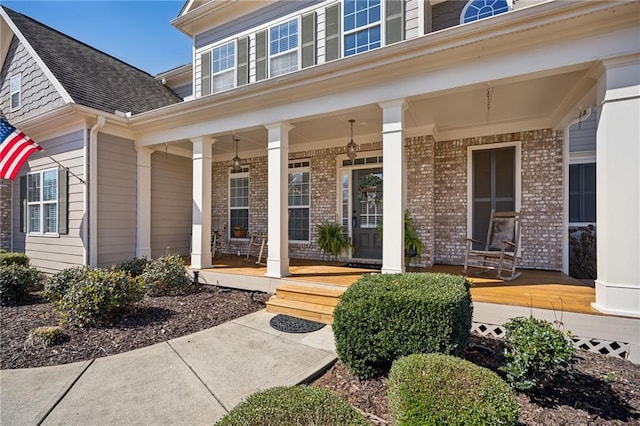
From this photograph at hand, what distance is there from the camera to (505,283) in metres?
4.84

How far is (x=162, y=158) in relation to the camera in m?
7.98

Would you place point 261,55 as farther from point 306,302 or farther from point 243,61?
point 306,302

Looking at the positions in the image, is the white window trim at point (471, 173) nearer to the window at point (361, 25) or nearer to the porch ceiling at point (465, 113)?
the porch ceiling at point (465, 113)

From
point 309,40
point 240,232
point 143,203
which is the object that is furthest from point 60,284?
point 309,40

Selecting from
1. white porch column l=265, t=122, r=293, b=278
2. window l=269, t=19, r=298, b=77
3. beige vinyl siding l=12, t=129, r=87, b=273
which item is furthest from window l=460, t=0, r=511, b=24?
beige vinyl siding l=12, t=129, r=87, b=273

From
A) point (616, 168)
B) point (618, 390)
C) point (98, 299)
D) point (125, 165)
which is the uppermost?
point (125, 165)

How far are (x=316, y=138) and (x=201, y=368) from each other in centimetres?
557

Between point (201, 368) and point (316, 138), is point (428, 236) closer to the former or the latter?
point (316, 138)

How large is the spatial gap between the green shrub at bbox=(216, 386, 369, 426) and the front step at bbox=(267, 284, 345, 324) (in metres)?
2.60

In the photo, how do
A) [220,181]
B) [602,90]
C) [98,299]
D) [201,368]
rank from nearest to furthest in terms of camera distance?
[201,368]
[602,90]
[98,299]
[220,181]

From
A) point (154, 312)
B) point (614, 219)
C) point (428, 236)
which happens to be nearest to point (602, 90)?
point (614, 219)

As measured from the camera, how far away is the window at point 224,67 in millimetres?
7297

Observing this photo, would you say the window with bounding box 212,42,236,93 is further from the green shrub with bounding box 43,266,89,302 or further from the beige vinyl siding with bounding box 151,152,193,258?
A: the green shrub with bounding box 43,266,89,302

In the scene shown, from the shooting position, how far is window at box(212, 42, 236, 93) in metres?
7.30
